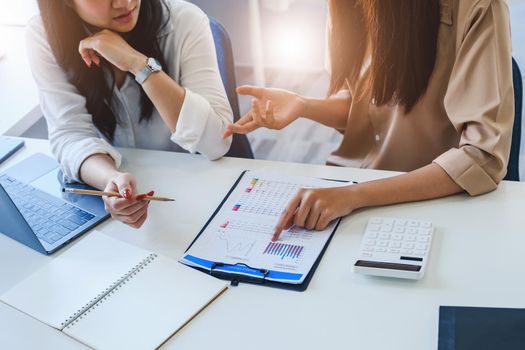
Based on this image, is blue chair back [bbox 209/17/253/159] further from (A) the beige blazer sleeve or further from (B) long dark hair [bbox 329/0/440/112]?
(A) the beige blazer sleeve

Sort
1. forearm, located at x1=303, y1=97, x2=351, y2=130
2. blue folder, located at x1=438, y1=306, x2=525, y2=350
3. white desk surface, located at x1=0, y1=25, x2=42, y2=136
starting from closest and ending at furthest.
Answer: blue folder, located at x1=438, y1=306, x2=525, y2=350 → forearm, located at x1=303, y1=97, x2=351, y2=130 → white desk surface, located at x1=0, y1=25, x2=42, y2=136

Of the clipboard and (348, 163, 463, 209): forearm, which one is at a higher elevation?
(348, 163, 463, 209): forearm

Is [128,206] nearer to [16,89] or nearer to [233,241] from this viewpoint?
[233,241]

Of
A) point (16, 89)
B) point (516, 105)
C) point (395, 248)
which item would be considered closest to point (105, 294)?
point (395, 248)

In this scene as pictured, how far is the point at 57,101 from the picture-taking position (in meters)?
1.62

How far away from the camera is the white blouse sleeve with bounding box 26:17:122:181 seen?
1.58 m

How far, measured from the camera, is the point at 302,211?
4.15 feet

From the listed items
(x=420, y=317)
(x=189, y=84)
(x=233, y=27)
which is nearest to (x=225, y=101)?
(x=189, y=84)

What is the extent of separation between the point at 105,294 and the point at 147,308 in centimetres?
9

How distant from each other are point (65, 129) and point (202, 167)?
34 centimetres

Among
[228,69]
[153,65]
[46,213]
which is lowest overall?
[46,213]

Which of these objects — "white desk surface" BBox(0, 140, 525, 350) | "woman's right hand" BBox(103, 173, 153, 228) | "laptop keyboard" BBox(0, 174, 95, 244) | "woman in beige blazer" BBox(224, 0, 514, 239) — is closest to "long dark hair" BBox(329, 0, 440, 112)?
"woman in beige blazer" BBox(224, 0, 514, 239)

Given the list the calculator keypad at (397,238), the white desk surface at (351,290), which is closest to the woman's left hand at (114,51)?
the white desk surface at (351,290)

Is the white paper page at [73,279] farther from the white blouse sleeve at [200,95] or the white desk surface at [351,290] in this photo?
the white blouse sleeve at [200,95]
